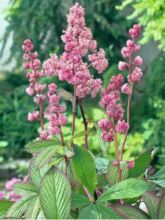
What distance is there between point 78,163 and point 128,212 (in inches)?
4.3

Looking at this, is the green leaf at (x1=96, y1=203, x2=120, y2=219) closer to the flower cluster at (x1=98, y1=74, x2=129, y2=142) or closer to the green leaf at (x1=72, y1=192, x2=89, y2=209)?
the green leaf at (x1=72, y1=192, x2=89, y2=209)

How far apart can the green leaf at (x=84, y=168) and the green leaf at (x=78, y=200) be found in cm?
2

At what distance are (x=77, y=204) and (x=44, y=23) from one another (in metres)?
4.49

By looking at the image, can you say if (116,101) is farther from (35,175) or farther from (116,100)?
(35,175)

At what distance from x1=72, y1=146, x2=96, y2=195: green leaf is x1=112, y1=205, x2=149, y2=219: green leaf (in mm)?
55

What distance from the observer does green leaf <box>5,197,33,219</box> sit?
2.89ft

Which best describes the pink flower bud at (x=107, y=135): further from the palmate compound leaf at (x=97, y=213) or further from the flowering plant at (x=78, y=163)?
the palmate compound leaf at (x=97, y=213)

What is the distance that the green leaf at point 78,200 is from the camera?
84 cm

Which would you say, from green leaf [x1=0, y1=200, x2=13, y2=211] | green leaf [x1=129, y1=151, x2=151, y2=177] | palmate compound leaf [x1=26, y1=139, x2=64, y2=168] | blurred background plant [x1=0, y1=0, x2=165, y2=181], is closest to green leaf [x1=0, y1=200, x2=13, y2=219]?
green leaf [x1=0, y1=200, x2=13, y2=211]

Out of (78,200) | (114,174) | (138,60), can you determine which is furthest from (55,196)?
(138,60)

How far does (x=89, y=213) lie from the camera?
0.81 m

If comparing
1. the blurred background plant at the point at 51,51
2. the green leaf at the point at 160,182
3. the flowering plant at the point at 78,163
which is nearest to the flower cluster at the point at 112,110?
the flowering plant at the point at 78,163

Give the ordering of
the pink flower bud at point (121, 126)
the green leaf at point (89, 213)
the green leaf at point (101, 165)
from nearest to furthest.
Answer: the green leaf at point (89, 213)
the pink flower bud at point (121, 126)
the green leaf at point (101, 165)

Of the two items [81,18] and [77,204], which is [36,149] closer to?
[77,204]
